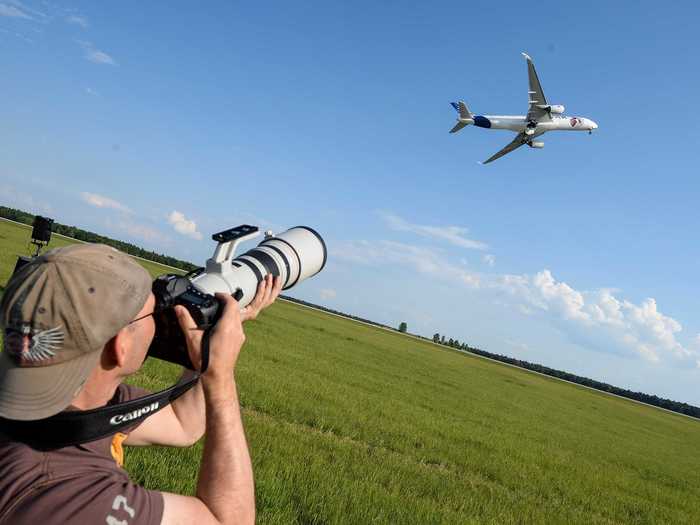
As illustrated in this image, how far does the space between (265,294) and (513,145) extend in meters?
38.7

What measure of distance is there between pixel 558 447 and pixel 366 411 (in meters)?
5.88

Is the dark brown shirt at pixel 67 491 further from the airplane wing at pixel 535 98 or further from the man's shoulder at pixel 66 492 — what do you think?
the airplane wing at pixel 535 98

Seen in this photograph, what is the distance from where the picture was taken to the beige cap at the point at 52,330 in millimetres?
1532

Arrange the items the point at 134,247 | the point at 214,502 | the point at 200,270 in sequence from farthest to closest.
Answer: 1. the point at 134,247
2. the point at 200,270
3. the point at 214,502

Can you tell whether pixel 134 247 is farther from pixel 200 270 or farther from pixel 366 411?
pixel 200 270

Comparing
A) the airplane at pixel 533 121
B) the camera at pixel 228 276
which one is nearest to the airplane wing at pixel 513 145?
the airplane at pixel 533 121

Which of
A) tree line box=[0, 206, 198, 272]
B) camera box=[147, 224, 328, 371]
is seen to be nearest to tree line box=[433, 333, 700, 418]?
tree line box=[0, 206, 198, 272]

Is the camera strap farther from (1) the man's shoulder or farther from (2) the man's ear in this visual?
(2) the man's ear

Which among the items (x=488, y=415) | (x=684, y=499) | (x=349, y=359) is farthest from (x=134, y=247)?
(x=684, y=499)

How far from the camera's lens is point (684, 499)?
11445 millimetres

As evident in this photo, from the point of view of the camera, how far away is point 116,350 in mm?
1695

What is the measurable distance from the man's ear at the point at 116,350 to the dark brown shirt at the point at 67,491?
9.8 inches

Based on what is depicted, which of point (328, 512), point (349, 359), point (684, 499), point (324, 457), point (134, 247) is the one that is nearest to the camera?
→ point (328, 512)

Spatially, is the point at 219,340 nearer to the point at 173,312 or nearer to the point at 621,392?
the point at 173,312
